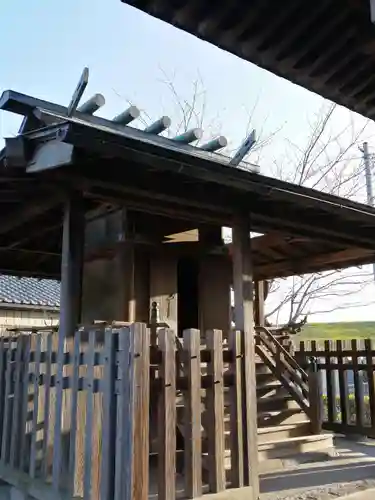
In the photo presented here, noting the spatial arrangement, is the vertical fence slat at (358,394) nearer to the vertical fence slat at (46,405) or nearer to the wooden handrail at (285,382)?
the wooden handrail at (285,382)

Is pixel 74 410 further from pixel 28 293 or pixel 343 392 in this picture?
pixel 28 293

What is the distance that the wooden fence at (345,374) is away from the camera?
24.1 feet

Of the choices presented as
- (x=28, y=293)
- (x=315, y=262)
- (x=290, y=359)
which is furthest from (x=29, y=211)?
(x=28, y=293)

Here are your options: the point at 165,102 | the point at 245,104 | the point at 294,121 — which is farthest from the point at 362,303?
the point at 165,102

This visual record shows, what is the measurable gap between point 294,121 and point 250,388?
16.9 metres

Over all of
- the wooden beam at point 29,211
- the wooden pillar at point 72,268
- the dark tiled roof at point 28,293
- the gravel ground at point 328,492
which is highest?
the dark tiled roof at point 28,293

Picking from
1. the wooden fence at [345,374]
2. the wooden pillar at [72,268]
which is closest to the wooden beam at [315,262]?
the wooden fence at [345,374]

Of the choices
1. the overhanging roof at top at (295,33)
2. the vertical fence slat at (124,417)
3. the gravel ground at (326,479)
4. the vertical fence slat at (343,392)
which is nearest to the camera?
the overhanging roof at top at (295,33)

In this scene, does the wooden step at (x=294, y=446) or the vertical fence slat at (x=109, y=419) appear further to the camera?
the wooden step at (x=294, y=446)

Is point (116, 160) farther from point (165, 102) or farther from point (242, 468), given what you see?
point (165, 102)

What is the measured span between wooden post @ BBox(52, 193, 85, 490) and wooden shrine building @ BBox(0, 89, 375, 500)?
1 centimetres

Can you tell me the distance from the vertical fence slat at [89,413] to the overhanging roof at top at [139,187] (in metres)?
1.42

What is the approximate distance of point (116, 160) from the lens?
4414 mm

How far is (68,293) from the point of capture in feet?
14.5
